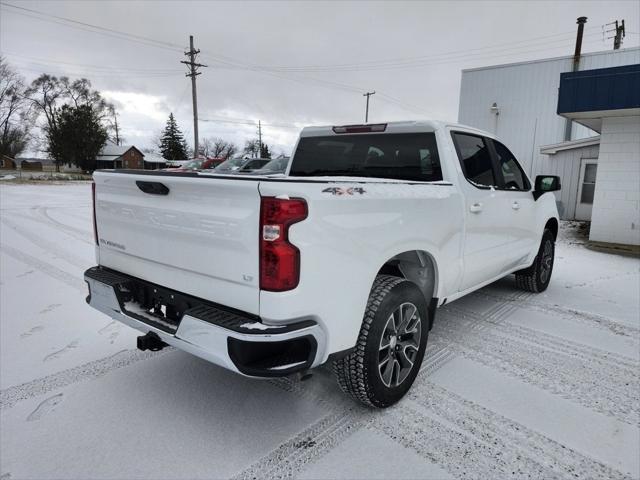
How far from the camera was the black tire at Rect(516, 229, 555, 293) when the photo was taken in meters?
5.39

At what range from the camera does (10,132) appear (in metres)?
58.3

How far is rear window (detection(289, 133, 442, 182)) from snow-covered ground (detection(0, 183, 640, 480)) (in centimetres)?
158

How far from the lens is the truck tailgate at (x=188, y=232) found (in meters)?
2.07

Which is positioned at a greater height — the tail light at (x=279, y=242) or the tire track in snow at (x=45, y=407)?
the tail light at (x=279, y=242)

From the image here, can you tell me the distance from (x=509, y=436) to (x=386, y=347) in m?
0.87

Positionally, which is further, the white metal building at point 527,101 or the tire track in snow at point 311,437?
the white metal building at point 527,101

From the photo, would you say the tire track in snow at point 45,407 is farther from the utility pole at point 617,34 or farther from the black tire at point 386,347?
the utility pole at point 617,34

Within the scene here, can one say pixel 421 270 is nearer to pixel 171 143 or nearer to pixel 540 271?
pixel 540 271

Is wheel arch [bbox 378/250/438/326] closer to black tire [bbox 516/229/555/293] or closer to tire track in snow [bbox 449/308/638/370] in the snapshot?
tire track in snow [bbox 449/308/638/370]

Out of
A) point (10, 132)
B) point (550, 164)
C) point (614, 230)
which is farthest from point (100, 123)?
point (614, 230)

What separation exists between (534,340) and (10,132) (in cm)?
7202

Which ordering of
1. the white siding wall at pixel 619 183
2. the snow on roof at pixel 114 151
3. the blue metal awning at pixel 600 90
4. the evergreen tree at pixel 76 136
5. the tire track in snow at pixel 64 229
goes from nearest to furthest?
the blue metal awning at pixel 600 90 → the tire track in snow at pixel 64 229 → the white siding wall at pixel 619 183 → the evergreen tree at pixel 76 136 → the snow on roof at pixel 114 151

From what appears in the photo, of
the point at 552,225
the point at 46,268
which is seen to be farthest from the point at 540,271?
the point at 46,268

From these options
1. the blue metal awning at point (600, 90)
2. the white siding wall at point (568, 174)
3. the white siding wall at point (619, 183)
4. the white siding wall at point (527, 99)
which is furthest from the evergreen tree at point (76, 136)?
the white siding wall at point (619, 183)
